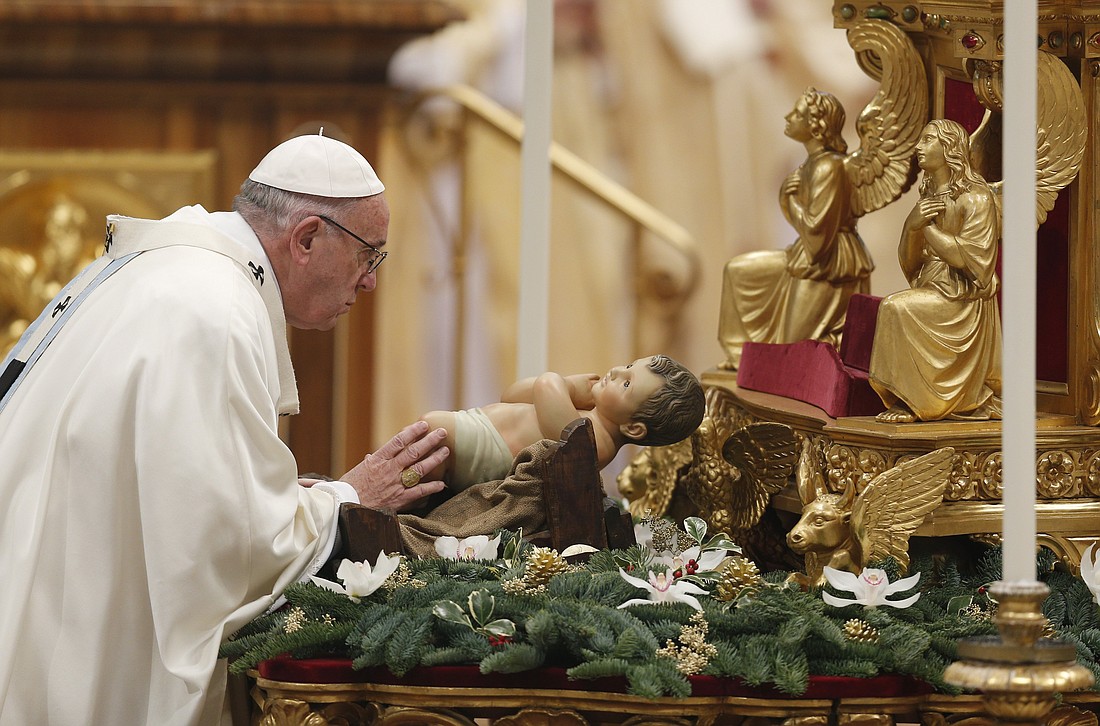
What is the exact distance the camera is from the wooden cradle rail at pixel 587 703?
211cm

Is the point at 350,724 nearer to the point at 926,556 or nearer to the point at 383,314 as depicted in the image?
the point at 926,556

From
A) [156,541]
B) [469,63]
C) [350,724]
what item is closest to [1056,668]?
[350,724]

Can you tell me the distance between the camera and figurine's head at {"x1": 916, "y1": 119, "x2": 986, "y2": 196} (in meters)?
2.61

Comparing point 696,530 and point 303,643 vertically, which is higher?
point 696,530

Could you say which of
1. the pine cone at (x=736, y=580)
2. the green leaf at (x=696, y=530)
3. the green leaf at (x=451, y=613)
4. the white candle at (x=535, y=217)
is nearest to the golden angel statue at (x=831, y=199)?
the white candle at (x=535, y=217)

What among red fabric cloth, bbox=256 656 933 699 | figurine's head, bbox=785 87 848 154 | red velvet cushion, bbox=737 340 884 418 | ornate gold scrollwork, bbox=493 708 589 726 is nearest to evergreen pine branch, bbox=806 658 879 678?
red fabric cloth, bbox=256 656 933 699

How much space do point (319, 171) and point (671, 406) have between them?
2.60 feet

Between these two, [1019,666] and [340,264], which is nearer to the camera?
[1019,666]

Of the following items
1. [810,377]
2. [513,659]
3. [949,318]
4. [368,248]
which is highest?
[368,248]

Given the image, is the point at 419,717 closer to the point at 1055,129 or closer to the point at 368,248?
the point at 368,248

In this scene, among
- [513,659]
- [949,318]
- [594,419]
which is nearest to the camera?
[513,659]

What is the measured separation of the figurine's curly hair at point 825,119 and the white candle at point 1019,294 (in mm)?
1033

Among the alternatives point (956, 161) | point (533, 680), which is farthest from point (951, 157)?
point (533, 680)

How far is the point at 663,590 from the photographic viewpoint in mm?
2275
